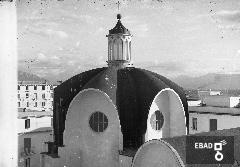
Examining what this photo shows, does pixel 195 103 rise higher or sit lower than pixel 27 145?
higher

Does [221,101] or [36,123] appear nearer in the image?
[221,101]

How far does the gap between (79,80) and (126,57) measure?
153 inches

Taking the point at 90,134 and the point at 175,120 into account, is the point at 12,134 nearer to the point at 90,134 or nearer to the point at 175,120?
the point at 90,134

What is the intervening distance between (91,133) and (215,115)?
14687 mm

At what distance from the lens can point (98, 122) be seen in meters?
21.4

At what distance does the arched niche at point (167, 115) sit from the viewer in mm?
22094

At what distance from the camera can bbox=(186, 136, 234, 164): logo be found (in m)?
14.5

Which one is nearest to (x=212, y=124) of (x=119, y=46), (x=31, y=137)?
(x=119, y=46)

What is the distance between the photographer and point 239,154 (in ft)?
50.3

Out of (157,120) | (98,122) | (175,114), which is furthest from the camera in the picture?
(175,114)

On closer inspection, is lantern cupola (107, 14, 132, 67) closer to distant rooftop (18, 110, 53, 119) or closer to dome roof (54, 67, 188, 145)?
dome roof (54, 67, 188, 145)

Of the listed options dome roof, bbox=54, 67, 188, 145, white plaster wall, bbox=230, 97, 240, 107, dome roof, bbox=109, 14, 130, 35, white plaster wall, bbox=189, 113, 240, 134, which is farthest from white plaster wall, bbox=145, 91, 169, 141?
white plaster wall, bbox=230, 97, 240, 107

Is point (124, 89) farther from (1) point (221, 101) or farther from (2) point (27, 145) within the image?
(2) point (27, 145)

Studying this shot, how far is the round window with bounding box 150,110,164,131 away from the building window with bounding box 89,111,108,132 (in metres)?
3.06
